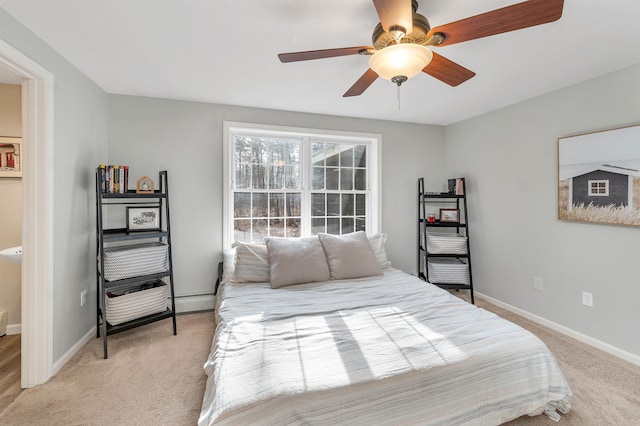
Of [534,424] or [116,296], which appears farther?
[116,296]

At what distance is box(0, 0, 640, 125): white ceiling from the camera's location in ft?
5.41

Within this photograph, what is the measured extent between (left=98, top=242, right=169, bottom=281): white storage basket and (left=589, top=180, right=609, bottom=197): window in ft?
12.6

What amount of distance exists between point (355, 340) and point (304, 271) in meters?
1.13

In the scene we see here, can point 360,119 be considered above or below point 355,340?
above

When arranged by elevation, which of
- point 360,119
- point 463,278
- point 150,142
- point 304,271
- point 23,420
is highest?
point 360,119

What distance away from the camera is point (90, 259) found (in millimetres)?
2650

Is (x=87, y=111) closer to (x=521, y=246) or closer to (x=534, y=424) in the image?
(x=534, y=424)

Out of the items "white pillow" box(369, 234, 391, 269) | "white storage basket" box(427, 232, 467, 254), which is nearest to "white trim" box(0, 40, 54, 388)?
"white pillow" box(369, 234, 391, 269)

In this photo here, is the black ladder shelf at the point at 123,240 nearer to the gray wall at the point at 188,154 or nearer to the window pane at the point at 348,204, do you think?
the gray wall at the point at 188,154

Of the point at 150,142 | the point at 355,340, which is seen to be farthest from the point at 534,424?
the point at 150,142

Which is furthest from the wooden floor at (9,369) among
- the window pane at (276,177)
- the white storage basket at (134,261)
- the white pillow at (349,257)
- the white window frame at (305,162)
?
the window pane at (276,177)

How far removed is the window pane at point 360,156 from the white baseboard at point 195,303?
2.42 m

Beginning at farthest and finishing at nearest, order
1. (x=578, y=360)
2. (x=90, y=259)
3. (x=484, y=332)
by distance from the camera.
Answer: (x=90, y=259), (x=578, y=360), (x=484, y=332)

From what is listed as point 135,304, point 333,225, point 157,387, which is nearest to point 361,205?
point 333,225
